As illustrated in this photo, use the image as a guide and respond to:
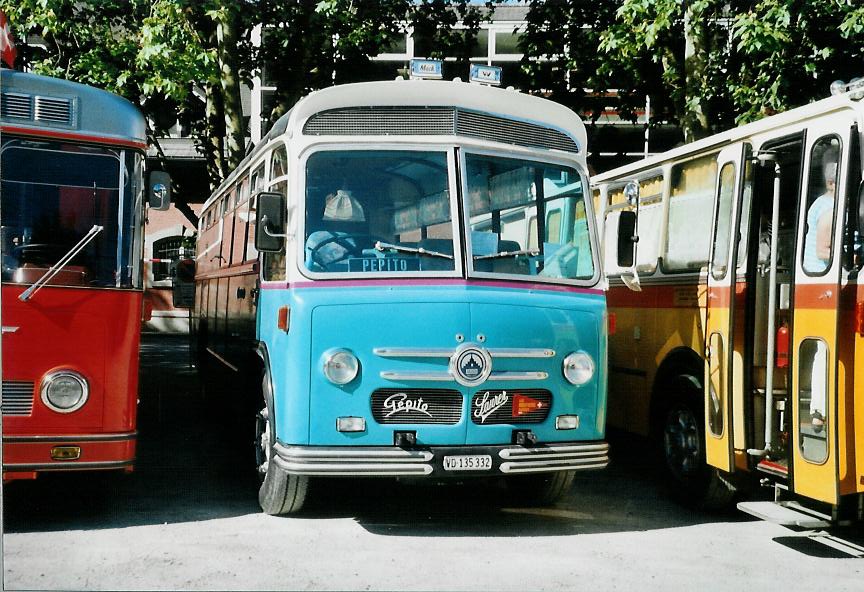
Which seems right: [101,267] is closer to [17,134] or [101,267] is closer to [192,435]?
[17,134]

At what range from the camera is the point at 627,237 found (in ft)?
28.2

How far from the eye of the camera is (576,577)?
6281mm

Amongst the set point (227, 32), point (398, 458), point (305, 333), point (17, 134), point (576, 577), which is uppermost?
point (227, 32)

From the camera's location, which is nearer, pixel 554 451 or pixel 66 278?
pixel 66 278

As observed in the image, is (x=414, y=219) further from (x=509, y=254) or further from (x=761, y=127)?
(x=761, y=127)

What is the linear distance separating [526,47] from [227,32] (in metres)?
4.65

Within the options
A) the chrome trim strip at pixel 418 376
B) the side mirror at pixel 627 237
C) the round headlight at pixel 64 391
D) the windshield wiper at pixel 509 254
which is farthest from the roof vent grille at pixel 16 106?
the side mirror at pixel 627 237

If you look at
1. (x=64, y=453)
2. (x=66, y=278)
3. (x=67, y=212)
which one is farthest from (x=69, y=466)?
(x=67, y=212)

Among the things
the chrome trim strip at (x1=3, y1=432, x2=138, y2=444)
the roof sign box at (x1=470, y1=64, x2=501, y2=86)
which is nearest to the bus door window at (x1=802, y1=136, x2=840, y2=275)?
the roof sign box at (x1=470, y1=64, x2=501, y2=86)

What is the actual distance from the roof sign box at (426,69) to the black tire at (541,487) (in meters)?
3.06

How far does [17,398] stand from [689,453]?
486 centimetres

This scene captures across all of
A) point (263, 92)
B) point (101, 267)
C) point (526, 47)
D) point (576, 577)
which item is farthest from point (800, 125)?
point (263, 92)

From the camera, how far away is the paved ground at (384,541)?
243 inches

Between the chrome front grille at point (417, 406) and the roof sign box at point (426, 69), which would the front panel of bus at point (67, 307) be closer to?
the chrome front grille at point (417, 406)
